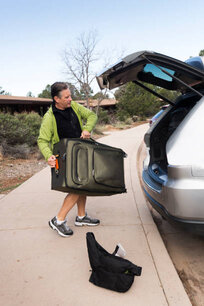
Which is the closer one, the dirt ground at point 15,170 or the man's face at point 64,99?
the man's face at point 64,99

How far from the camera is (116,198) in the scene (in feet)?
14.7

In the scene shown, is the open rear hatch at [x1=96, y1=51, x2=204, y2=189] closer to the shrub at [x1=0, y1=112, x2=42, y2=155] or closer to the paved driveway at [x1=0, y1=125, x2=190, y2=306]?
the paved driveway at [x1=0, y1=125, x2=190, y2=306]

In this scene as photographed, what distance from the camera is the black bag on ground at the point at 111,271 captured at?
2135mm

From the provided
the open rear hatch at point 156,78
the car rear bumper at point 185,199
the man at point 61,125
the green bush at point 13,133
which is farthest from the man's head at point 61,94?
the green bush at point 13,133

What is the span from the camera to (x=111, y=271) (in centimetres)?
220

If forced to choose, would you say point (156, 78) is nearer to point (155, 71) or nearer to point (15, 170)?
point (155, 71)

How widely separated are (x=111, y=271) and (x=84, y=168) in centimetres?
94

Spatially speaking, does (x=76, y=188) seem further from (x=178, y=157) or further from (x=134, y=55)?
(x=134, y=55)

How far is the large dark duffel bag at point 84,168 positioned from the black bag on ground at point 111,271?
1.74 ft

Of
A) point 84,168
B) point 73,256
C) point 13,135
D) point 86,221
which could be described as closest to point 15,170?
point 13,135

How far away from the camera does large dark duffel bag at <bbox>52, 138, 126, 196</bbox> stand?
2.55 meters

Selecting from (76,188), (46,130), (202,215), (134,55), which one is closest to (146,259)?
(202,215)

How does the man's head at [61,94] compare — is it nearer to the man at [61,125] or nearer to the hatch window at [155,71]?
the man at [61,125]

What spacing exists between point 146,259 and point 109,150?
112cm
